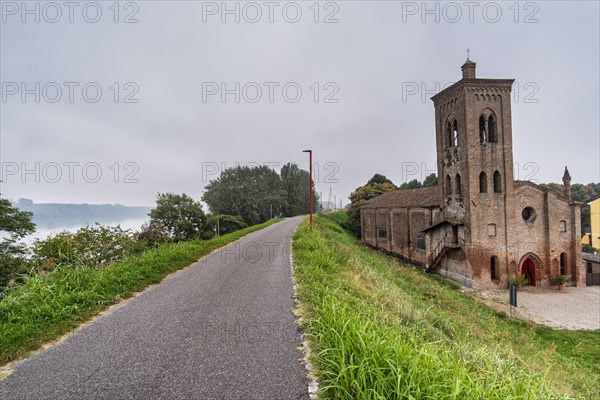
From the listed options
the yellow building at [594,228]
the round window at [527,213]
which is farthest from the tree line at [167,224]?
the yellow building at [594,228]

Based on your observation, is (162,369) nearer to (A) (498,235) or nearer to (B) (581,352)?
(B) (581,352)

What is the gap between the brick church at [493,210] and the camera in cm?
2194

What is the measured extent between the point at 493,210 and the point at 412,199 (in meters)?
9.76

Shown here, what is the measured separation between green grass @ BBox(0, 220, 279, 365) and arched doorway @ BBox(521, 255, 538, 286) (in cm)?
2655

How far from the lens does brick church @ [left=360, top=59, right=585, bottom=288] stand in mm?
21938

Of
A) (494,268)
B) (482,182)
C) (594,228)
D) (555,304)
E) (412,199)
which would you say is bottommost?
(555,304)

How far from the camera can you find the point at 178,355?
3.85 m

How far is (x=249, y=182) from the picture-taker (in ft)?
181

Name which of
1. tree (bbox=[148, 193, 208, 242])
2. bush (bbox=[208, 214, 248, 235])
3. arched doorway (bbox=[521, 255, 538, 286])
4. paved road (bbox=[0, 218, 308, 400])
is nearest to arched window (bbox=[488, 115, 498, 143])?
arched doorway (bbox=[521, 255, 538, 286])

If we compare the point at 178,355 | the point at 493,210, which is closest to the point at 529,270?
the point at 493,210

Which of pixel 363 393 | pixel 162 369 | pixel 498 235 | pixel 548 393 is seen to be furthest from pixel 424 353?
pixel 498 235

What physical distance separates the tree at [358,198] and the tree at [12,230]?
39.2m

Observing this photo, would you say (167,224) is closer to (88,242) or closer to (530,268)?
(88,242)

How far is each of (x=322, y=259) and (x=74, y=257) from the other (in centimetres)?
685
